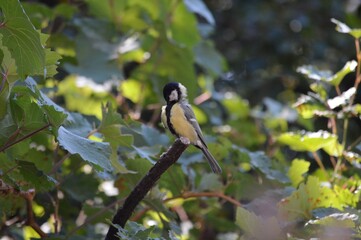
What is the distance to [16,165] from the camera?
152cm

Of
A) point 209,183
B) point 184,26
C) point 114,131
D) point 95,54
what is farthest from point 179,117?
point 184,26

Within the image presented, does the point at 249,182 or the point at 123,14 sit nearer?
the point at 249,182

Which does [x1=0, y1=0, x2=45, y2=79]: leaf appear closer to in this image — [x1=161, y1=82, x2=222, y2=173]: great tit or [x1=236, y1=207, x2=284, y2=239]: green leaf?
[x1=161, y1=82, x2=222, y2=173]: great tit

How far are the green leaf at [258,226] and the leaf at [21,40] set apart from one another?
0.60 meters

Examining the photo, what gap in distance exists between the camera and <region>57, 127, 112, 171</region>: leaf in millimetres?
1411

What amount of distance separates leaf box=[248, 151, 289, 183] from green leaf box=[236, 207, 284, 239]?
1.18ft

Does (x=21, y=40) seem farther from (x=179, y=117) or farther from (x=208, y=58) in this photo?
(x=208, y=58)

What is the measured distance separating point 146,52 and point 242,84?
1176mm

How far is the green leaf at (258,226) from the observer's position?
1.60 metres

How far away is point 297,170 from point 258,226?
439 millimetres

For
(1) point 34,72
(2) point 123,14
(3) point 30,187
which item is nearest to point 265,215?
(3) point 30,187

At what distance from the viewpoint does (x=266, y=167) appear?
202 centimetres

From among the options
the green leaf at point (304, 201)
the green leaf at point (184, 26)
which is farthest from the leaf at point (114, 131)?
the green leaf at point (184, 26)

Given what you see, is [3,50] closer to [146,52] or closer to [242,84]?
[146,52]
